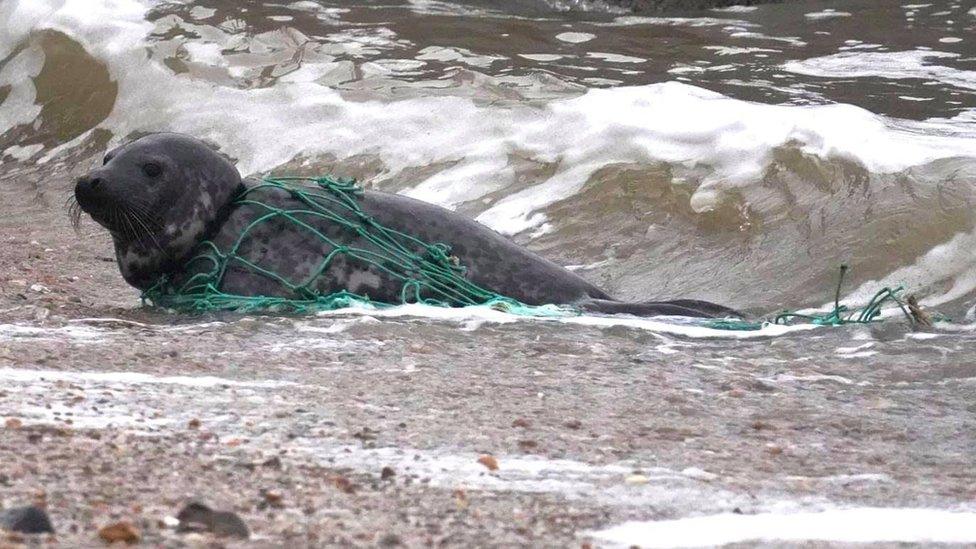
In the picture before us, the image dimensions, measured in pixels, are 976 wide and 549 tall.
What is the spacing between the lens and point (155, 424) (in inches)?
146

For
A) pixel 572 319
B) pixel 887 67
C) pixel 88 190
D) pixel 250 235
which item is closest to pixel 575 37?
pixel 887 67

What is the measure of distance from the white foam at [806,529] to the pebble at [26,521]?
99cm

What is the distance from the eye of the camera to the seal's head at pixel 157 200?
19.6 feet

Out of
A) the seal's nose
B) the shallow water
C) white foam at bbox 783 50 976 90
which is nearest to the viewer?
the shallow water

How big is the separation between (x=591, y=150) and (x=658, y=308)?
3.36 meters

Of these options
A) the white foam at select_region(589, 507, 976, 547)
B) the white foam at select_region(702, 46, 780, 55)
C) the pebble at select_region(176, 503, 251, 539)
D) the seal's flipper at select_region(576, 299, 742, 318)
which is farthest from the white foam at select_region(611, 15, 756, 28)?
the pebble at select_region(176, 503, 251, 539)

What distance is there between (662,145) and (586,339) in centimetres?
381

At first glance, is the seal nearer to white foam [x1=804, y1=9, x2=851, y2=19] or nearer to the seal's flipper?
the seal's flipper

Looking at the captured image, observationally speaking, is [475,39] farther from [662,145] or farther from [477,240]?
[477,240]

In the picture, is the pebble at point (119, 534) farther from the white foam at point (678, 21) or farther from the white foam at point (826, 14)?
the white foam at point (826, 14)

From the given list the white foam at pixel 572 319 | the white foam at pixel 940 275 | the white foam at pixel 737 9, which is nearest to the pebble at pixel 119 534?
the white foam at pixel 572 319

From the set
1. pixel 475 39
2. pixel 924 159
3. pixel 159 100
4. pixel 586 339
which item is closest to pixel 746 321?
pixel 586 339

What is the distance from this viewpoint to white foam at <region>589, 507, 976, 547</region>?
300 centimetres

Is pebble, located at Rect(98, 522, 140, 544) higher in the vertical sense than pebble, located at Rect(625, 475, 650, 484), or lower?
higher
